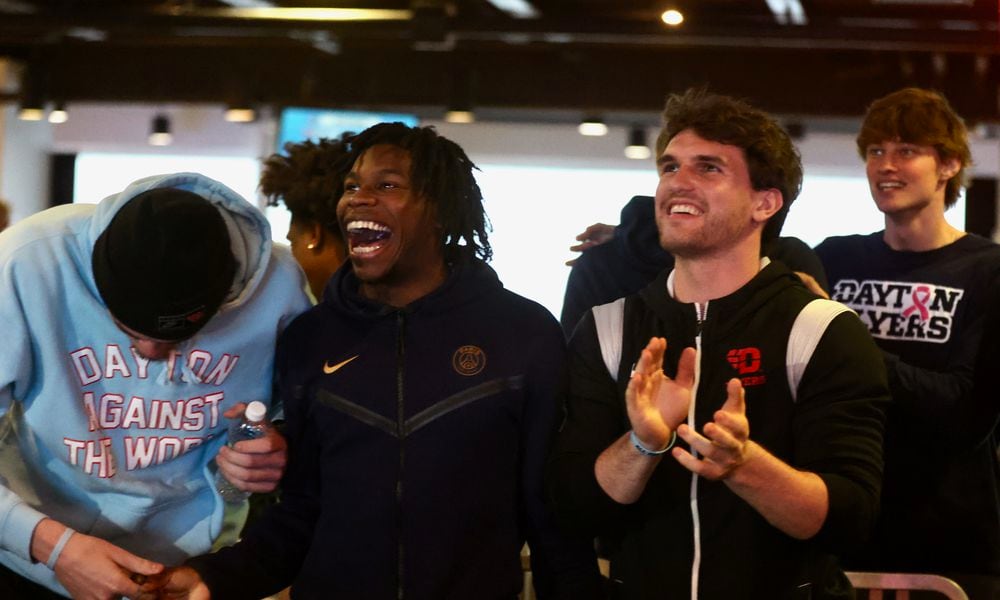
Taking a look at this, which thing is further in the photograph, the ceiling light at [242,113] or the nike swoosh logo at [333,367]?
the ceiling light at [242,113]

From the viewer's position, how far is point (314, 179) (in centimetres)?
361

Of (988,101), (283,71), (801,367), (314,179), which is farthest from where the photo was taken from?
(283,71)

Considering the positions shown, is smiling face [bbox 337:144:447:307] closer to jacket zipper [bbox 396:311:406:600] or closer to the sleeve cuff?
jacket zipper [bbox 396:311:406:600]

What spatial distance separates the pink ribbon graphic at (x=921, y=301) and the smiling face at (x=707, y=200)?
92 cm

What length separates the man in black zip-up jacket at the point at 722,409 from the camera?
7.24 feet

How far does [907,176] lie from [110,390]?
2.09 m

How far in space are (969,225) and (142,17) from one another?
775 centimetres

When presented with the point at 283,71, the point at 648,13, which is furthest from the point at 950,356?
the point at 283,71

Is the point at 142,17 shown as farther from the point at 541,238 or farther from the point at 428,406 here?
the point at 428,406

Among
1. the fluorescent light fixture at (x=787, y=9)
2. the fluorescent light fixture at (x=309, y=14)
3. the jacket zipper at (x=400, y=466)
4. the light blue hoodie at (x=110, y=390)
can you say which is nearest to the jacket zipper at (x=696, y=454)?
the jacket zipper at (x=400, y=466)

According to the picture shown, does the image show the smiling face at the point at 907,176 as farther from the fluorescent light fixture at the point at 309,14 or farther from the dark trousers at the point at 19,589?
the fluorescent light fixture at the point at 309,14

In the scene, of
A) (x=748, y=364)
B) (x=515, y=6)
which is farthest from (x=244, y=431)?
(x=515, y=6)

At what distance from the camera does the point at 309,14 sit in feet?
27.2

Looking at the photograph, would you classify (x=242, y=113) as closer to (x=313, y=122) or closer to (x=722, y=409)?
(x=313, y=122)
